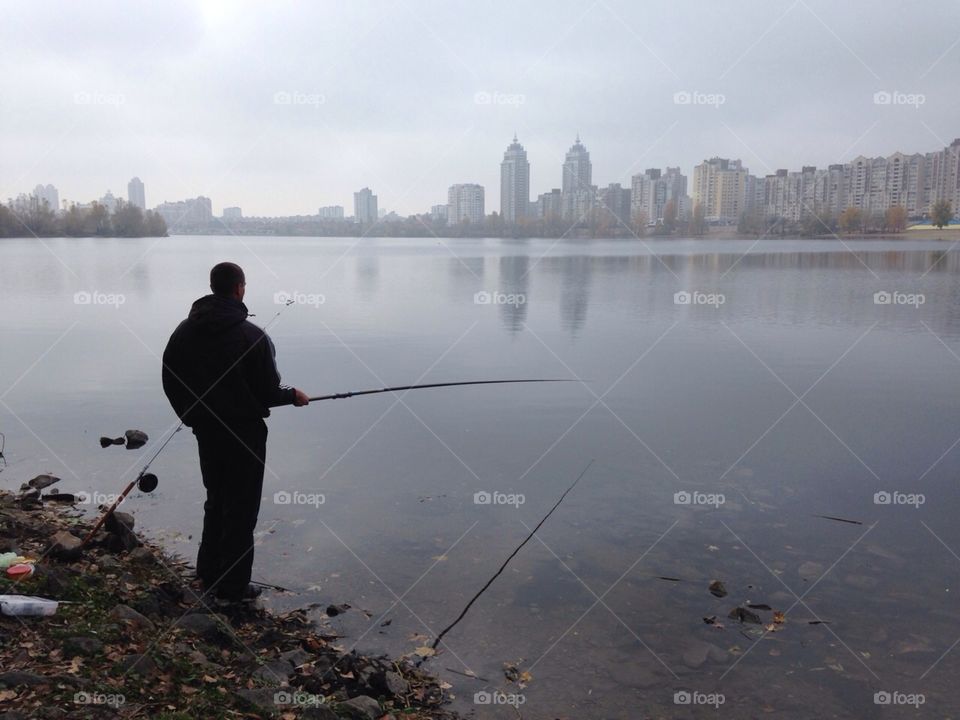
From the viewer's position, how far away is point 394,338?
55.8ft

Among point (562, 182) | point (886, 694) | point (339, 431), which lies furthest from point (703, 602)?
point (562, 182)

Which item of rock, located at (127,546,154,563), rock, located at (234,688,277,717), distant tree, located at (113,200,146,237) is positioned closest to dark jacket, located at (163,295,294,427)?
rock, located at (127,546,154,563)

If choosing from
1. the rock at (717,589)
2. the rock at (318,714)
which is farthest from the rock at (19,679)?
the rock at (717,589)

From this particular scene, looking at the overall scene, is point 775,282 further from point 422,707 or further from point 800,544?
point 422,707

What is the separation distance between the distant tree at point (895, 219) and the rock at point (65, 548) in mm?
92653

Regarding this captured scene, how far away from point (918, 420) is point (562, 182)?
68.2 m

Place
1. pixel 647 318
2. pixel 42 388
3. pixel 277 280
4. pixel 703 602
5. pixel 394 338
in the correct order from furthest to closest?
pixel 277 280 → pixel 647 318 → pixel 394 338 → pixel 42 388 → pixel 703 602

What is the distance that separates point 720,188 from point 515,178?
30074mm

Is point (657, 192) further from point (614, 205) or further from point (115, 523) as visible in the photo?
point (115, 523)

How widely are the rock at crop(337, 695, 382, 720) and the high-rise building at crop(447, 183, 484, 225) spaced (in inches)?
2911

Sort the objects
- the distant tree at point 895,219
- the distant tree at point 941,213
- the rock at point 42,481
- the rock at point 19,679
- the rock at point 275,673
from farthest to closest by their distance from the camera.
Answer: the distant tree at point 895,219 → the distant tree at point 941,213 → the rock at point 42,481 → the rock at point 275,673 → the rock at point 19,679

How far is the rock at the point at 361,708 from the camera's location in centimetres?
409

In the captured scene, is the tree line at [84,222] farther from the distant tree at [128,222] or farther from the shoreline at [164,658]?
the shoreline at [164,658]

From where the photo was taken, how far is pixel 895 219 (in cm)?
8594
